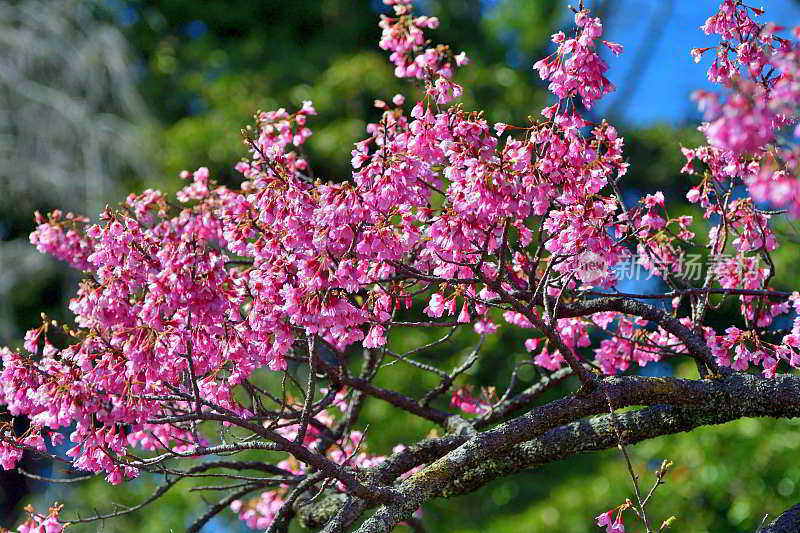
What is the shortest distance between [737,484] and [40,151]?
6.24 meters

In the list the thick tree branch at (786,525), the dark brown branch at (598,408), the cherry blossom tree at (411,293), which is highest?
the cherry blossom tree at (411,293)

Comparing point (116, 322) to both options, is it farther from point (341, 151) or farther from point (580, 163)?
point (341, 151)

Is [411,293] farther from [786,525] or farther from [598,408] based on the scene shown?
[786,525]

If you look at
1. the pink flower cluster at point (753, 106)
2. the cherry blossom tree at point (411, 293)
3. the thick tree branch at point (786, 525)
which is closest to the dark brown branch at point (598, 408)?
the cherry blossom tree at point (411, 293)

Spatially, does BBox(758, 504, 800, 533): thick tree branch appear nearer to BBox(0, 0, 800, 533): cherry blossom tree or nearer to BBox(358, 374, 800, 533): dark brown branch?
BBox(0, 0, 800, 533): cherry blossom tree

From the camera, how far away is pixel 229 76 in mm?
9758

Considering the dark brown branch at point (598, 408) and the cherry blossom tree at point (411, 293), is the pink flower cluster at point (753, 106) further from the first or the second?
the dark brown branch at point (598, 408)

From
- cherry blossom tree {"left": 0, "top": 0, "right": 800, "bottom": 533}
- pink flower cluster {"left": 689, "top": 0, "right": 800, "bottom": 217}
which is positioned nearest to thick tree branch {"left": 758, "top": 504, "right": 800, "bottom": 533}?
cherry blossom tree {"left": 0, "top": 0, "right": 800, "bottom": 533}

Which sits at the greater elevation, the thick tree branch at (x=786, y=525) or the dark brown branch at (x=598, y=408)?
the dark brown branch at (x=598, y=408)

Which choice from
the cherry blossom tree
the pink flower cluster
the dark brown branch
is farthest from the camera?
the dark brown branch

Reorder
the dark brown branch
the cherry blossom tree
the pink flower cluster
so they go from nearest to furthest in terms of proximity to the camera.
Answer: the pink flower cluster → the cherry blossom tree → the dark brown branch

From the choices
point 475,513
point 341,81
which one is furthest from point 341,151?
point 475,513

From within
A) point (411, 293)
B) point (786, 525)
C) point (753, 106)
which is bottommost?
point (786, 525)

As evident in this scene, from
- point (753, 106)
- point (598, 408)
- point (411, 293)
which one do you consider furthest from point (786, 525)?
point (753, 106)
